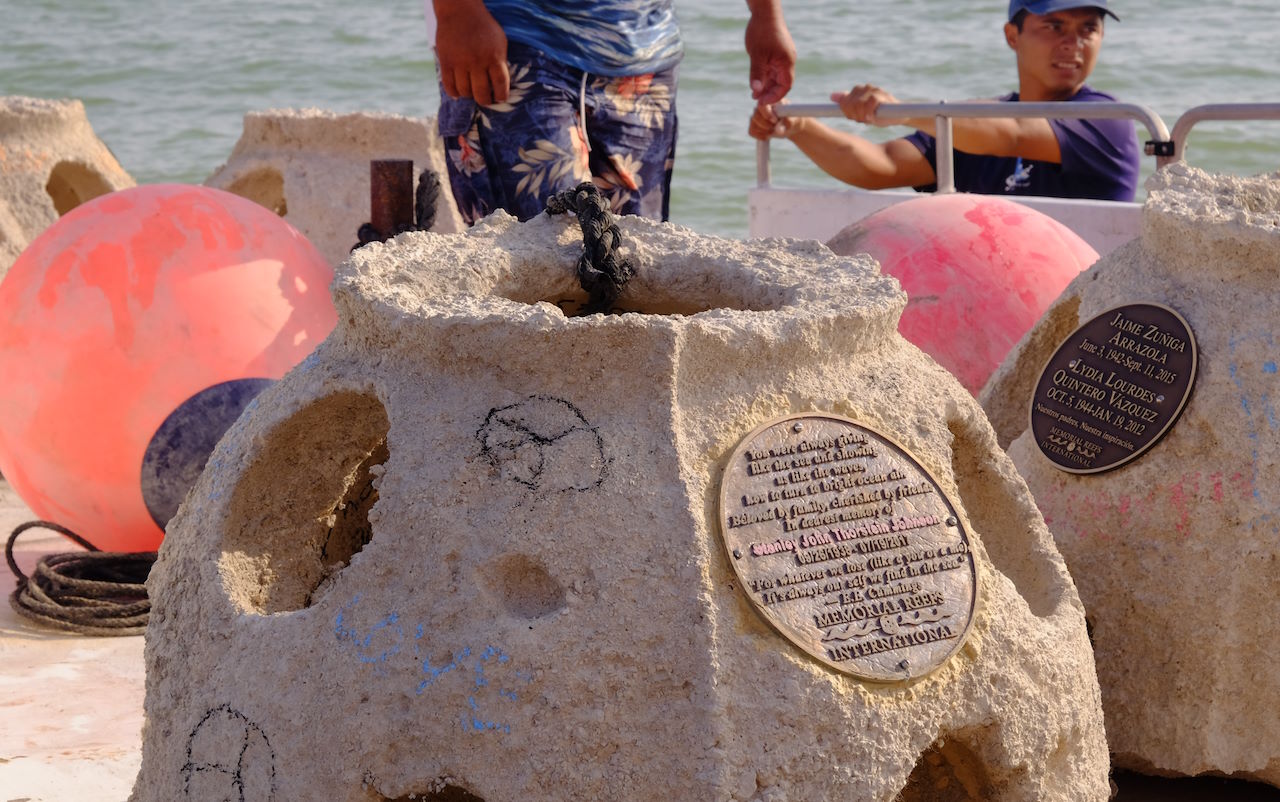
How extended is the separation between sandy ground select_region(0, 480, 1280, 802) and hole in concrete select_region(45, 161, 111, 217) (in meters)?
3.01

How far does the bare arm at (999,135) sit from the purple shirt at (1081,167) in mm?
46

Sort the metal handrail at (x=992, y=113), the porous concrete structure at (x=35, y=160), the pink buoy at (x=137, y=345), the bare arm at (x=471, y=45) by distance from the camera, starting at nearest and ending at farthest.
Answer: the bare arm at (x=471, y=45) < the pink buoy at (x=137, y=345) < the metal handrail at (x=992, y=113) < the porous concrete structure at (x=35, y=160)

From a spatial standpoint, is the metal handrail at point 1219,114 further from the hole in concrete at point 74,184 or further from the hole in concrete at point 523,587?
the hole in concrete at point 74,184

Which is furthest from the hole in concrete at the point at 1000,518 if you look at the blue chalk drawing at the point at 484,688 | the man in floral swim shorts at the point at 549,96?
the man in floral swim shorts at the point at 549,96

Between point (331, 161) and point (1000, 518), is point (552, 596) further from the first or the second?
point (331, 161)

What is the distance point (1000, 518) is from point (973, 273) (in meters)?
1.77

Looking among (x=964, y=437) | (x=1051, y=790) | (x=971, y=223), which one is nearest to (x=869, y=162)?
(x=971, y=223)

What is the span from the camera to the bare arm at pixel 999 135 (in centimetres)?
577

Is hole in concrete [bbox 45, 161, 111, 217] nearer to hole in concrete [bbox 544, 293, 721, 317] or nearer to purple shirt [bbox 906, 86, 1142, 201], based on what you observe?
purple shirt [bbox 906, 86, 1142, 201]

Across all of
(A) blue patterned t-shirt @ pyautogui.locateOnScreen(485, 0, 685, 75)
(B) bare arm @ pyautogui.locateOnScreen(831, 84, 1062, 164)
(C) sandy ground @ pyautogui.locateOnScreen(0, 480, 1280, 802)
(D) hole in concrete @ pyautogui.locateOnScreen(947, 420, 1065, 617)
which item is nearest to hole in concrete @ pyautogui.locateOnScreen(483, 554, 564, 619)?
(D) hole in concrete @ pyautogui.locateOnScreen(947, 420, 1065, 617)

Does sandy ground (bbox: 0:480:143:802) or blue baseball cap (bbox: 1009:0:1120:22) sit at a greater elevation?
blue baseball cap (bbox: 1009:0:1120:22)

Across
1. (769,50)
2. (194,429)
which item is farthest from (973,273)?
(194,429)

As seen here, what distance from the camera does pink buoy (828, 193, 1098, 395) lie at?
4.45 meters

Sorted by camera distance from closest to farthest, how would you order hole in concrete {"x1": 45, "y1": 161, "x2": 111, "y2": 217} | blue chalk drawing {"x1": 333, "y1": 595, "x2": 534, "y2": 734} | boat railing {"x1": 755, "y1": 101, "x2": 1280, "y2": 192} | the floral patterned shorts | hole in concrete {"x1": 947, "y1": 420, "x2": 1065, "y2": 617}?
blue chalk drawing {"x1": 333, "y1": 595, "x2": 534, "y2": 734} → hole in concrete {"x1": 947, "y1": 420, "x2": 1065, "y2": 617} → the floral patterned shorts → boat railing {"x1": 755, "y1": 101, "x2": 1280, "y2": 192} → hole in concrete {"x1": 45, "y1": 161, "x2": 111, "y2": 217}
